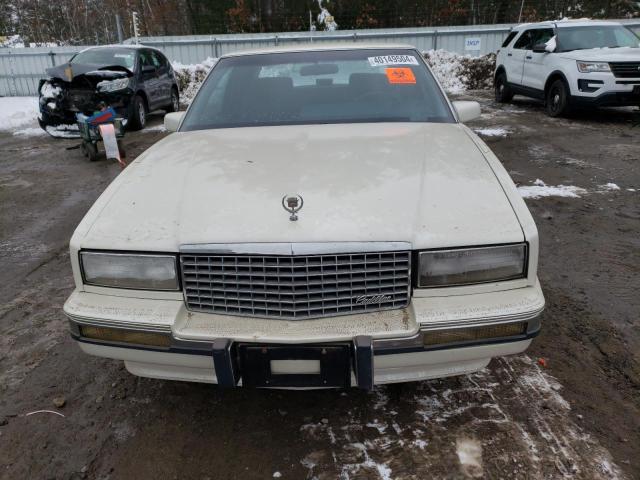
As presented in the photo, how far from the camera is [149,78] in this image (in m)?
10.5

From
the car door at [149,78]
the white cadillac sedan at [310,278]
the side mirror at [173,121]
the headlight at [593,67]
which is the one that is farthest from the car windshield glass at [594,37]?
the white cadillac sedan at [310,278]

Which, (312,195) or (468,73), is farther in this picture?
(468,73)

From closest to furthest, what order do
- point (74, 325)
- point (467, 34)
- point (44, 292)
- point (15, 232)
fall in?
A: point (74, 325) → point (44, 292) → point (15, 232) → point (467, 34)

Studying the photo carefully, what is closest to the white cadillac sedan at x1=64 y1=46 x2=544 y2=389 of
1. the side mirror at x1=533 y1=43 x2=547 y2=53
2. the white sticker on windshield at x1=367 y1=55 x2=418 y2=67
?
the white sticker on windshield at x1=367 y1=55 x2=418 y2=67

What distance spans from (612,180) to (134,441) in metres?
6.11

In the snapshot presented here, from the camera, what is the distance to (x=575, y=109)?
31.1 feet

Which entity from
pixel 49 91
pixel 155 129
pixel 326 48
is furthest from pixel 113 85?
pixel 326 48

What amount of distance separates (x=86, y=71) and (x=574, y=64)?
29.7 ft

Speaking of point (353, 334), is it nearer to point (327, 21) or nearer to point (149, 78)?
point (149, 78)

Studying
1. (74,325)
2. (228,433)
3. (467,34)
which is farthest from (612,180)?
(467,34)

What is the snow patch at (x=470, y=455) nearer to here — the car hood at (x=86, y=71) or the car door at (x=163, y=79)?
the car hood at (x=86, y=71)

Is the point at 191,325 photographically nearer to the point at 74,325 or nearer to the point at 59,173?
the point at 74,325

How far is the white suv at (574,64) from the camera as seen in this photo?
8742mm

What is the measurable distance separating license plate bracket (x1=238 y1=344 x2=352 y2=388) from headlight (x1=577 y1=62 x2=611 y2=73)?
29.8 ft
